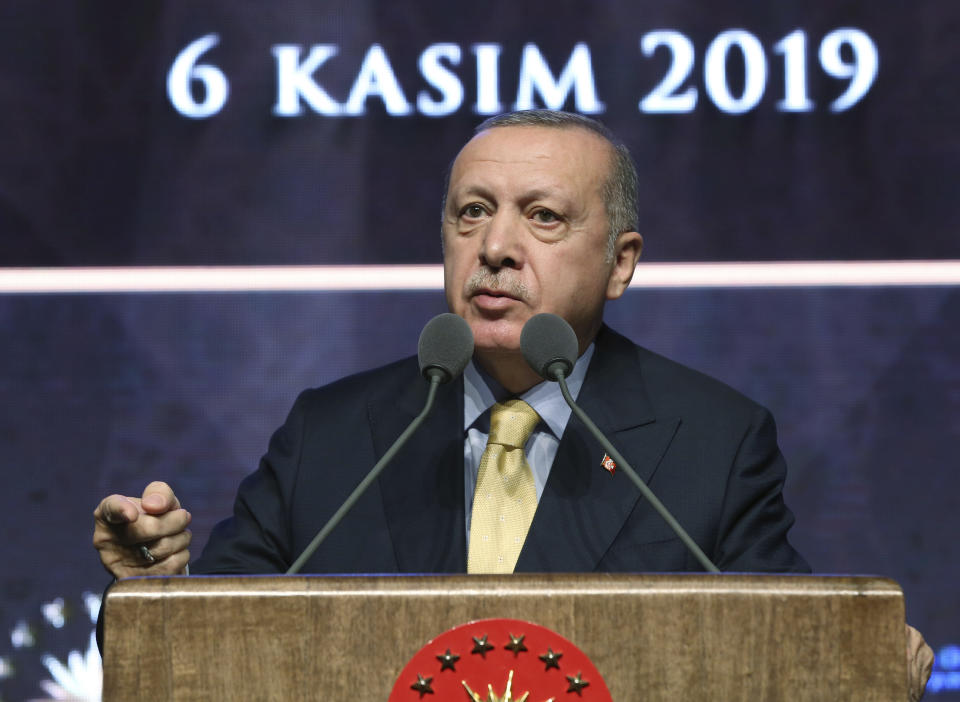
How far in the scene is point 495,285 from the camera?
5.50 feet

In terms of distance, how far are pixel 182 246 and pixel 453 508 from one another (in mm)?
1339

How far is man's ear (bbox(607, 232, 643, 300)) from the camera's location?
6.13ft

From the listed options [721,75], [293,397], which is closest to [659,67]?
[721,75]

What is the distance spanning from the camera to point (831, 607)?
1.03m

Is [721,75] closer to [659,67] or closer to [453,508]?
[659,67]

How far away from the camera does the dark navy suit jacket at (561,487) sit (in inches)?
60.4

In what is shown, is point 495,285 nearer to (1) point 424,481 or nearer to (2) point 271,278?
(1) point 424,481

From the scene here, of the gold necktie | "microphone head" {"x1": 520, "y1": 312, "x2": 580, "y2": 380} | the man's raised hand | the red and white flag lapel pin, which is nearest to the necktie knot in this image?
the gold necktie

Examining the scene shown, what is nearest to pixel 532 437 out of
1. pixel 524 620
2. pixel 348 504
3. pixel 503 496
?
pixel 503 496

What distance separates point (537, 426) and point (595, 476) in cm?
14

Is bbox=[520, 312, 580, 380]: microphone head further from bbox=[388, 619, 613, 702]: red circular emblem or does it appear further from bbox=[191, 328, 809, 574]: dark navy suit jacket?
bbox=[388, 619, 613, 702]: red circular emblem

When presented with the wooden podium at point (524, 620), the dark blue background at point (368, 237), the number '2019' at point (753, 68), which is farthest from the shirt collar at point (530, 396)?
the number '2019' at point (753, 68)

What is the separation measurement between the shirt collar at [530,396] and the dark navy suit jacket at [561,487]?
19mm

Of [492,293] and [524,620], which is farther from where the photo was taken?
[492,293]
